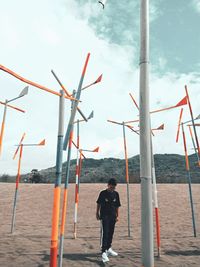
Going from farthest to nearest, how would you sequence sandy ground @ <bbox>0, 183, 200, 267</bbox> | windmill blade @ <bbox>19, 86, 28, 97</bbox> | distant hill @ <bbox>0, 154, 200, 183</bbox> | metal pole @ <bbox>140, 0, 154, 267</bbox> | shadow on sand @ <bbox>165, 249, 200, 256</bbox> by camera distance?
distant hill @ <bbox>0, 154, 200, 183</bbox>
shadow on sand @ <bbox>165, 249, 200, 256</bbox>
windmill blade @ <bbox>19, 86, 28, 97</bbox>
sandy ground @ <bbox>0, 183, 200, 267</bbox>
metal pole @ <bbox>140, 0, 154, 267</bbox>

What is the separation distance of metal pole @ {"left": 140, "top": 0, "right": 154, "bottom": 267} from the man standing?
99.9 inches

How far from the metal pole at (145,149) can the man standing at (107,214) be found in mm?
2537

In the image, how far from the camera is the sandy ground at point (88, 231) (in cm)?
714

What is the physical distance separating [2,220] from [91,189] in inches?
341

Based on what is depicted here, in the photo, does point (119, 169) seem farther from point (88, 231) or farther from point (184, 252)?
point (184, 252)

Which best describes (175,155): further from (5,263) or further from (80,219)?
(5,263)

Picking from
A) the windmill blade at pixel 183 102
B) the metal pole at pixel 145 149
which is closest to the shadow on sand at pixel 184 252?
the windmill blade at pixel 183 102

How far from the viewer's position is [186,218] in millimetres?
14734

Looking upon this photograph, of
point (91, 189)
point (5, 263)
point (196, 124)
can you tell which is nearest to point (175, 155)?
point (91, 189)

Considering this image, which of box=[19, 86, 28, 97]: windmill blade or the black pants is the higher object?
box=[19, 86, 28, 97]: windmill blade

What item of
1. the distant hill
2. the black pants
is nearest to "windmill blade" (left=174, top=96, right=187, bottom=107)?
the black pants

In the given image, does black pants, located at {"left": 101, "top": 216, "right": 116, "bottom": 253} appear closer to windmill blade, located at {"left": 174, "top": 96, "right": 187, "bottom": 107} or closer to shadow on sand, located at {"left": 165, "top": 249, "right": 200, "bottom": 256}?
shadow on sand, located at {"left": 165, "top": 249, "right": 200, "bottom": 256}

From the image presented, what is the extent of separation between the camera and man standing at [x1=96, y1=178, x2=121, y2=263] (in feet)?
22.5

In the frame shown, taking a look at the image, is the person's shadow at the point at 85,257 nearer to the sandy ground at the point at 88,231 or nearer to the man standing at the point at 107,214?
the sandy ground at the point at 88,231
